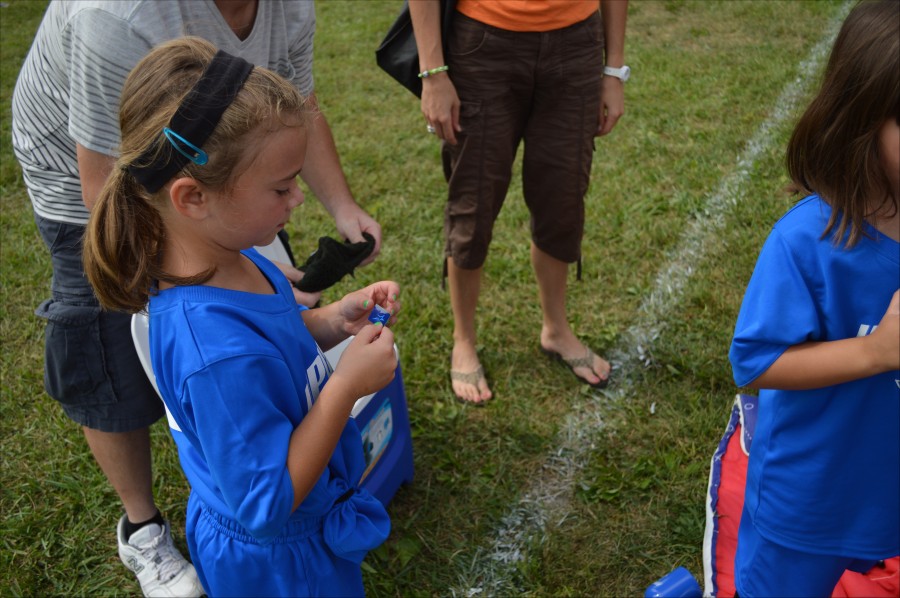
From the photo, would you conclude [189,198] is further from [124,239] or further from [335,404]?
[335,404]

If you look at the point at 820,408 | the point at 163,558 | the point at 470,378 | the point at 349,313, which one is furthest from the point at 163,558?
the point at 820,408

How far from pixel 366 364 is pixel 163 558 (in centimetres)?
126

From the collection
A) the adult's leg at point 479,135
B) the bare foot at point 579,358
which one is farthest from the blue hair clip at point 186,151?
the bare foot at point 579,358

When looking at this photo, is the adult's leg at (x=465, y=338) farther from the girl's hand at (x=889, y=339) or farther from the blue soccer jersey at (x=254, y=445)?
the girl's hand at (x=889, y=339)

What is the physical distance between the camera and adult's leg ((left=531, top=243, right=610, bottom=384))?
285 cm

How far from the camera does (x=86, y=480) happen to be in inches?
104

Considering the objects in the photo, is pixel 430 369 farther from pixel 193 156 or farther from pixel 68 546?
pixel 193 156

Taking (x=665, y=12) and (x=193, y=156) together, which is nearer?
(x=193, y=156)

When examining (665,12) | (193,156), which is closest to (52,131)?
(193,156)

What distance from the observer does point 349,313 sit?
1710 millimetres

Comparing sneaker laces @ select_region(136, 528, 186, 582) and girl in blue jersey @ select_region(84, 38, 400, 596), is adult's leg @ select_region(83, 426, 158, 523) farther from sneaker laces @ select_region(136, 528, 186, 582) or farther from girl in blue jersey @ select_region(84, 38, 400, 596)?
girl in blue jersey @ select_region(84, 38, 400, 596)

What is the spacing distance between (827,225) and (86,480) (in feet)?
7.82

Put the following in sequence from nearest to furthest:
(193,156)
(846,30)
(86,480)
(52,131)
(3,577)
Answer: (193,156)
(846,30)
(52,131)
(3,577)
(86,480)

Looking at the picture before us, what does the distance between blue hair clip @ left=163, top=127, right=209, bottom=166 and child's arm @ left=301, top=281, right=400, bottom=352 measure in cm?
47
